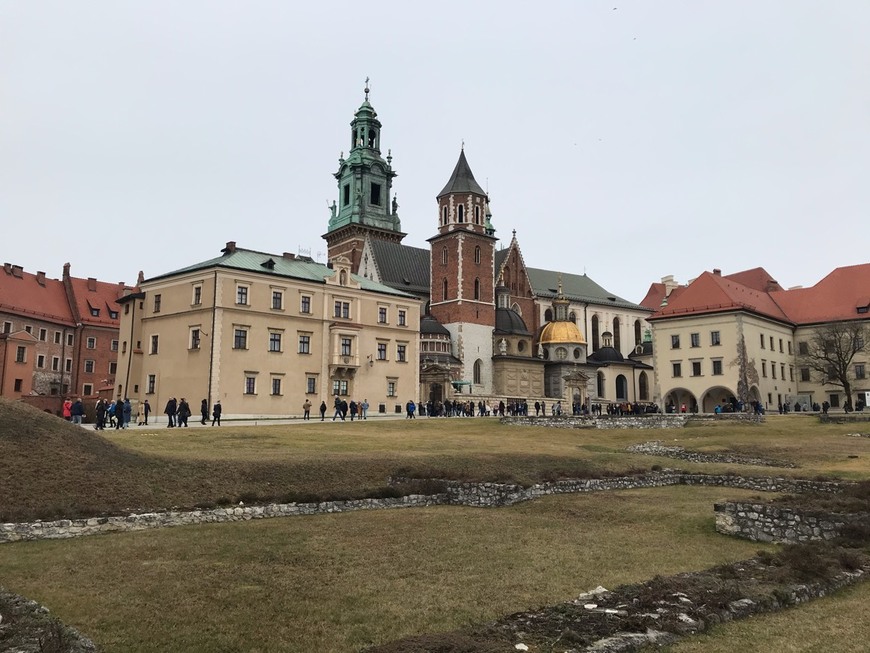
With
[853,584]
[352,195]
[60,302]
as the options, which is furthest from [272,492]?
[352,195]

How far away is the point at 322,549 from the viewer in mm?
14703

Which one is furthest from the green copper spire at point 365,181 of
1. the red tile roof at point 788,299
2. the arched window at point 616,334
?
the red tile roof at point 788,299

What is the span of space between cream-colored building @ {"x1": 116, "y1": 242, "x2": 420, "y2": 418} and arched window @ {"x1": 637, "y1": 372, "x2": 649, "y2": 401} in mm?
46037

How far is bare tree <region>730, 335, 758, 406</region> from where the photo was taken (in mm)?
70312

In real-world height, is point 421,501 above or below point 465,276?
below

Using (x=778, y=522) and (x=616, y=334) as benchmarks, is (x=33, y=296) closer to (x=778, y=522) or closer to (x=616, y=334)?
(x=616, y=334)

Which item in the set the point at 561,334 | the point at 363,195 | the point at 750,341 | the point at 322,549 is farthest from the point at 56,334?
the point at 322,549

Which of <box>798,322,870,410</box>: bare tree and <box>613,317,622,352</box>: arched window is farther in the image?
<box>613,317,622,352</box>: arched window

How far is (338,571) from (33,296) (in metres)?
75.0

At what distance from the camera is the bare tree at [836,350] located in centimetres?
7069

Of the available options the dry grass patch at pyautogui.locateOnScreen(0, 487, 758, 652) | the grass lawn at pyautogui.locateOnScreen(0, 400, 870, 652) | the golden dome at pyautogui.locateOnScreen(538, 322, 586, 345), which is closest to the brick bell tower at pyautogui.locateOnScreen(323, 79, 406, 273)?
the golden dome at pyautogui.locateOnScreen(538, 322, 586, 345)

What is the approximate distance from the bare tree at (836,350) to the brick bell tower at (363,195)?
5486 centimetres

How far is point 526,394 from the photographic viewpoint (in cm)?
8569

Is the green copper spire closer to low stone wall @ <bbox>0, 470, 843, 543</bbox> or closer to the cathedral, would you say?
the cathedral
